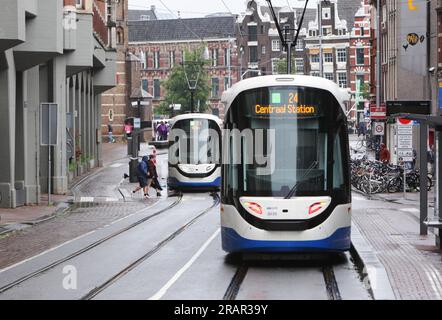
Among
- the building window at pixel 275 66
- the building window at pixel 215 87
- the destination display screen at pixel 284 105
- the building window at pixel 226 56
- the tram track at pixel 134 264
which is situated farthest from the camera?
the building window at pixel 215 87

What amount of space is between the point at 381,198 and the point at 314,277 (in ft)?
72.1

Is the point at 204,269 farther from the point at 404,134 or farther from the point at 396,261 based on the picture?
the point at 404,134

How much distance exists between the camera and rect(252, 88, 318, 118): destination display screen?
53.6 ft

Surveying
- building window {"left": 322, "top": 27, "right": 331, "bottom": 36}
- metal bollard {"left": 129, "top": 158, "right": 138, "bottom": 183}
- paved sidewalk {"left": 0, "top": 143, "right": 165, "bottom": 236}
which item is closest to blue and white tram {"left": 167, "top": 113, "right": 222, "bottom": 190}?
paved sidewalk {"left": 0, "top": 143, "right": 165, "bottom": 236}

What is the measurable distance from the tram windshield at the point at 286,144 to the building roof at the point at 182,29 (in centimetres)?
11149

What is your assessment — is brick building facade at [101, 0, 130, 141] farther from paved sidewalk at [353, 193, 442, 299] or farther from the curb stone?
the curb stone

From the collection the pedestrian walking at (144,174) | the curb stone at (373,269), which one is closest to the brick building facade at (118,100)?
the pedestrian walking at (144,174)

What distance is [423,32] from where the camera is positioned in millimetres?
50031

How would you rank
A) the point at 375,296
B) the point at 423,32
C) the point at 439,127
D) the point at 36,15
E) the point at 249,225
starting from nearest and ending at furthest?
the point at 375,296
the point at 249,225
the point at 439,127
the point at 36,15
the point at 423,32

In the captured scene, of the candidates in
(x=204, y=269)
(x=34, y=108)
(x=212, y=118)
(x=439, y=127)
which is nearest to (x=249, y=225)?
(x=204, y=269)

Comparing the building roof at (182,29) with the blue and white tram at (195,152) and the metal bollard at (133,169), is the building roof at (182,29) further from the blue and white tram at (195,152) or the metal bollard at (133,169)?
the blue and white tram at (195,152)

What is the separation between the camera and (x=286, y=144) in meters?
16.2

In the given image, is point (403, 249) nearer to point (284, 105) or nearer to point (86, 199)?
point (284, 105)

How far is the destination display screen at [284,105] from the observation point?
16328mm
